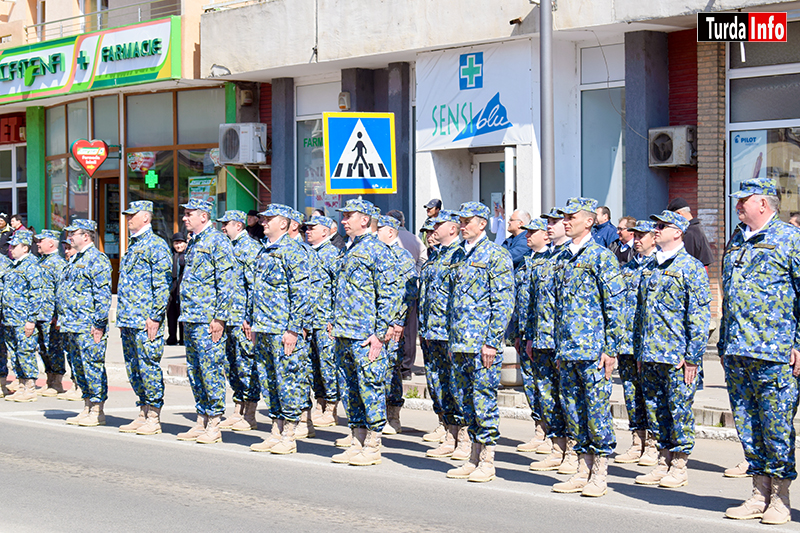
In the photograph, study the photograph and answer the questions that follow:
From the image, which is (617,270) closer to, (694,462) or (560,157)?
(694,462)

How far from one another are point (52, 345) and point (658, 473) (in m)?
8.15

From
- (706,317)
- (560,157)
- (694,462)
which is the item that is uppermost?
(560,157)

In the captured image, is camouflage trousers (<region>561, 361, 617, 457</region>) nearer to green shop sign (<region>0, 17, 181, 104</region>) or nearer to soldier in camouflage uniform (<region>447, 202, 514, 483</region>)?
soldier in camouflage uniform (<region>447, 202, 514, 483</region>)

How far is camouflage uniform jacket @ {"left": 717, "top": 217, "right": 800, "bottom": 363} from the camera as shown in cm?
714

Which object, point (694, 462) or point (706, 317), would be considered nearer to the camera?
point (706, 317)

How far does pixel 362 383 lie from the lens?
911 cm

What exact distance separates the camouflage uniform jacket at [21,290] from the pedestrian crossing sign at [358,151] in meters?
3.89

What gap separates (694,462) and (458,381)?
2.28 m

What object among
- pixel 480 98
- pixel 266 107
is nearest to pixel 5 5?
pixel 266 107

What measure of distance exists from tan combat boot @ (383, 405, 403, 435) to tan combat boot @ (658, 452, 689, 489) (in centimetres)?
331

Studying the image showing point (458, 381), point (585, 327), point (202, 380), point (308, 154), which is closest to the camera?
point (585, 327)

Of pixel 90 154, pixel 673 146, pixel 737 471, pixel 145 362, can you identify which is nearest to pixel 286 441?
pixel 145 362

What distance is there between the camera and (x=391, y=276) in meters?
9.34

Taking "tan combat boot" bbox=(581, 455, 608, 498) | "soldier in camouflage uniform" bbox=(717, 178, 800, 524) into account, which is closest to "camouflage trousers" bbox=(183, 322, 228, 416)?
"tan combat boot" bbox=(581, 455, 608, 498)
